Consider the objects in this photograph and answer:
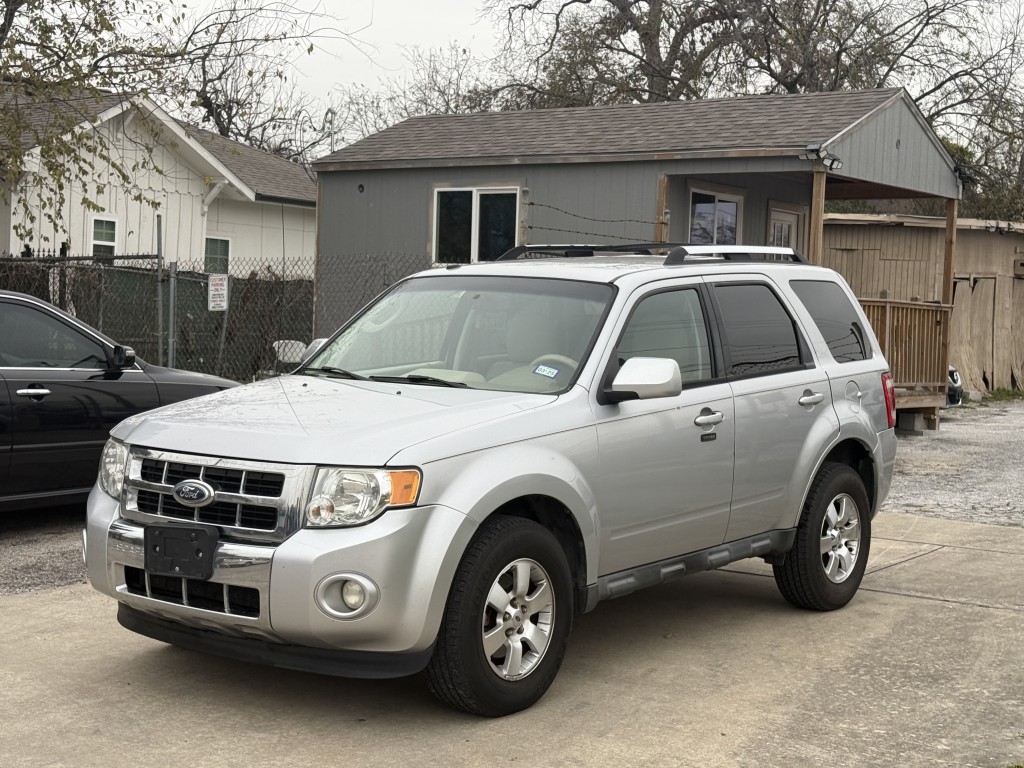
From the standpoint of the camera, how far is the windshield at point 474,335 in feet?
18.8

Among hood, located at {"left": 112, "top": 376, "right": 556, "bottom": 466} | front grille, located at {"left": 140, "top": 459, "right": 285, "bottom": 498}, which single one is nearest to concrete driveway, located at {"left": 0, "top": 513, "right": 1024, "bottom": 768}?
front grille, located at {"left": 140, "top": 459, "right": 285, "bottom": 498}

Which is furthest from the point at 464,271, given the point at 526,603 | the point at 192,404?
the point at 526,603

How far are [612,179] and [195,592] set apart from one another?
1269 cm

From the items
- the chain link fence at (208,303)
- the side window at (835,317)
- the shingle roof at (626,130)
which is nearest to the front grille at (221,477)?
the side window at (835,317)

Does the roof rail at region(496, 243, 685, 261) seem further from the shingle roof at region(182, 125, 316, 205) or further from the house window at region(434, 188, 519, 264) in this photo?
the shingle roof at region(182, 125, 316, 205)

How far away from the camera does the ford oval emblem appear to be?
482cm

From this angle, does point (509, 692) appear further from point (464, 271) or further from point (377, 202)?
point (377, 202)

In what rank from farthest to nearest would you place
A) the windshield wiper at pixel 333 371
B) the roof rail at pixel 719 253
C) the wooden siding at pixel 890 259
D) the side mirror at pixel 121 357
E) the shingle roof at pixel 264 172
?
1. the shingle roof at pixel 264 172
2. the wooden siding at pixel 890 259
3. the side mirror at pixel 121 357
4. the roof rail at pixel 719 253
5. the windshield wiper at pixel 333 371

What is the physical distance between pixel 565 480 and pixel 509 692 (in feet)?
2.78

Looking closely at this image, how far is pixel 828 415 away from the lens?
22.2ft

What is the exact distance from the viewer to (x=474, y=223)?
58.9ft

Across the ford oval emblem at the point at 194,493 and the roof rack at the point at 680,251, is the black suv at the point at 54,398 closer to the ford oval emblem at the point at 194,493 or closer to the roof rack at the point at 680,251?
the roof rack at the point at 680,251

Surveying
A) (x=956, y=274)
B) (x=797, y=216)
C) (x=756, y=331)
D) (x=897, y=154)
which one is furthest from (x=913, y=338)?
(x=756, y=331)

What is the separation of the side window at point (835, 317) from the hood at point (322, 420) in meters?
2.28
